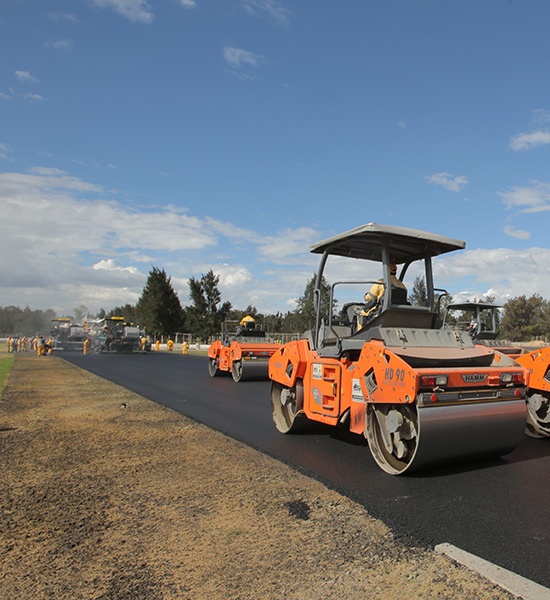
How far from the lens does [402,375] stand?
4.53 metres

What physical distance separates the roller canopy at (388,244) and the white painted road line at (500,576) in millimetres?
3219

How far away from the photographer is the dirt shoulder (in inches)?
110

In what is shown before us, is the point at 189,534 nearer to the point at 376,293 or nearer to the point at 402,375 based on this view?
the point at 402,375

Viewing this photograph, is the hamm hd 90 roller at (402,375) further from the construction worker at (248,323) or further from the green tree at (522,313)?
the green tree at (522,313)

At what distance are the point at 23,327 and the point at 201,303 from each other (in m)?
101

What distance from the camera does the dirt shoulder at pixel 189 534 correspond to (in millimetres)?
2783

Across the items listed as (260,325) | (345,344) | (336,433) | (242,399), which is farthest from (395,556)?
(260,325)

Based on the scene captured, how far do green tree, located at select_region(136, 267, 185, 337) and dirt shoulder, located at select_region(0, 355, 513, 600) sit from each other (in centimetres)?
4919

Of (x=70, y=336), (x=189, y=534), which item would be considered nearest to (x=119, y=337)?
(x=70, y=336)

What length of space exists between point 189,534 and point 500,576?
6.47 ft

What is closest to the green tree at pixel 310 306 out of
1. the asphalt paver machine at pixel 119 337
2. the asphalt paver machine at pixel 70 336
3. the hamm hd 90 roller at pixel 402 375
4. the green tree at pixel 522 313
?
the hamm hd 90 roller at pixel 402 375

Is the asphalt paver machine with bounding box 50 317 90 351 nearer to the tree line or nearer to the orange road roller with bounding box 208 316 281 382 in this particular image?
the tree line

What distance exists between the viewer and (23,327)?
13350 cm

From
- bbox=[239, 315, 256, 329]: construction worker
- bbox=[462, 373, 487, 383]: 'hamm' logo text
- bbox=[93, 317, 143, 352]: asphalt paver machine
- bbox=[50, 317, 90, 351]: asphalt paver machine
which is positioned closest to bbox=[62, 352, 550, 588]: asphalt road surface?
bbox=[462, 373, 487, 383]: 'hamm' logo text
